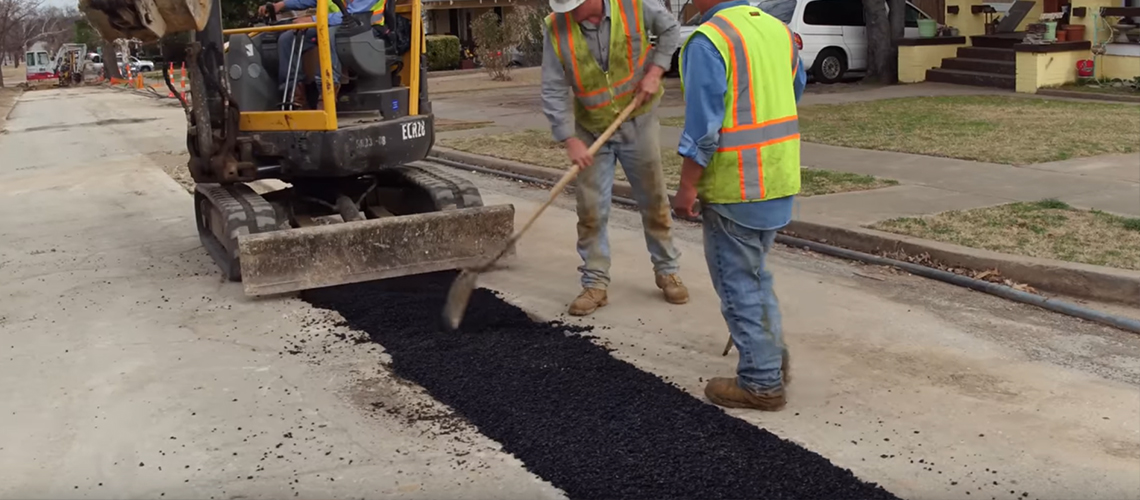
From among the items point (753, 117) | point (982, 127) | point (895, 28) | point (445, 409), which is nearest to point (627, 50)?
point (753, 117)

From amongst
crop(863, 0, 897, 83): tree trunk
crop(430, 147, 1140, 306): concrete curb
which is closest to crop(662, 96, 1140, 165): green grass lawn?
crop(430, 147, 1140, 306): concrete curb

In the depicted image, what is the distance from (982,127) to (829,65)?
31.0 ft

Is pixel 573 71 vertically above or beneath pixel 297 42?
beneath

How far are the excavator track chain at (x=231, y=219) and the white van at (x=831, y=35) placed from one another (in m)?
14.9

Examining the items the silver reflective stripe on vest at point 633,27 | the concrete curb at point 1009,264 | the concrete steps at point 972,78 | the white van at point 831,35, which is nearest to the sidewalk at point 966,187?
the concrete curb at point 1009,264

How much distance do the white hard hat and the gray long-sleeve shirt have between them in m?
0.17

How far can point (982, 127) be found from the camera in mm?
13070

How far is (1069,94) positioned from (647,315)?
13453 millimetres

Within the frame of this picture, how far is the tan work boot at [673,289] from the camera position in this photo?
6324mm

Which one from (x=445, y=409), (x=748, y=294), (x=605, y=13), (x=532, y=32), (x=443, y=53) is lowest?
(x=445, y=409)

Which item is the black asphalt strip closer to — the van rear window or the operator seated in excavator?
the van rear window

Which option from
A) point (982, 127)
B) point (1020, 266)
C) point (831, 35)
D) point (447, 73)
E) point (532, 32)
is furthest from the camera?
point (447, 73)

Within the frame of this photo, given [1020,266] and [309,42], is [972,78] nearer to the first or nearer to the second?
[1020,266]

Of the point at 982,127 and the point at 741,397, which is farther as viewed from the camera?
the point at 982,127
